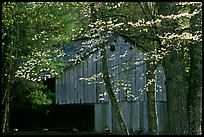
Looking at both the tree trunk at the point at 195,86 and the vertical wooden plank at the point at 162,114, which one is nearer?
the tree trunk at the point at 195,86

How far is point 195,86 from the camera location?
9.76 metres

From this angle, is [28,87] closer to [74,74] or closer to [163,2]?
[74,74]

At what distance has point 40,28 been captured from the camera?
51.0 feet

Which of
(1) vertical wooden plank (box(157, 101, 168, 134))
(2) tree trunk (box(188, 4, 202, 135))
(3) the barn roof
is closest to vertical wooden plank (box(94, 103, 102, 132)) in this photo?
(1) vertical wooden plank (box(157, 101, 168, 134))

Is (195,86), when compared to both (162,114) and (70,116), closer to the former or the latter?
(162,114)

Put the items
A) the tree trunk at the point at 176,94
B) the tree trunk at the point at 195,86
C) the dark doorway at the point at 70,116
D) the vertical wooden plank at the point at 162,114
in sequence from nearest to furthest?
the tree trunk at the point at 176,94 < the tree trunk at the point at 195,86 < the vertical wooden plank at the point at 162,114 < the dark doorway at the point at 70,116

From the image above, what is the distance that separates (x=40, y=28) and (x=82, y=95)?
709 cm

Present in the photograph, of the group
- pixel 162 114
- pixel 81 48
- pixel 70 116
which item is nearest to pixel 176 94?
pixel 81 48

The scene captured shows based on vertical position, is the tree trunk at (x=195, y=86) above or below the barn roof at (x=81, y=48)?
below

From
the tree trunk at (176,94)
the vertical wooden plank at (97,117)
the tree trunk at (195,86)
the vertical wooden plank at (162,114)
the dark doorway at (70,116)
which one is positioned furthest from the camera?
the dark doorway at (70,116)

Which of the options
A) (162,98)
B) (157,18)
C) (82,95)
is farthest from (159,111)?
(157,18)

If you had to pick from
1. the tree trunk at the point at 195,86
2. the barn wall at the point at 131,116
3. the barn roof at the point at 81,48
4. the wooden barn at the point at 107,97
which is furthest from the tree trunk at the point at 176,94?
the barn wall at the point at 131,116

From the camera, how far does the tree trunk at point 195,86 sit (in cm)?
947

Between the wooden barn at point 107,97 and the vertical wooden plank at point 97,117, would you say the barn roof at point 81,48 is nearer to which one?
the wooden barn at point 107,97
